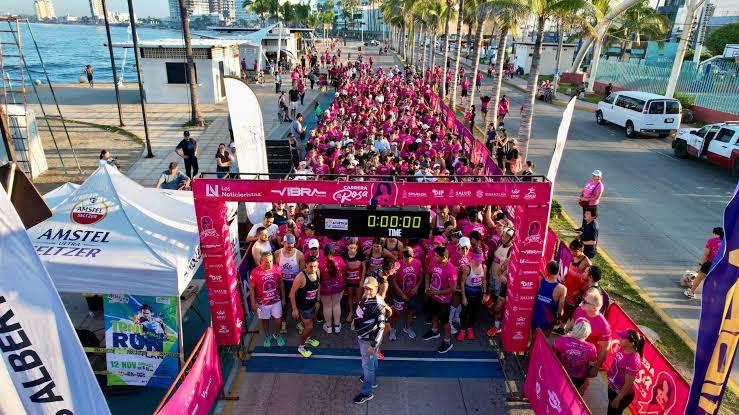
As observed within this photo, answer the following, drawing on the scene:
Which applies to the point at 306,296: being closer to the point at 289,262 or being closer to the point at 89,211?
the point at 289,262

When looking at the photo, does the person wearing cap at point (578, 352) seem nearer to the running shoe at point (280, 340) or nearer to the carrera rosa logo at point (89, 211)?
the running shoe at point (280, 340)

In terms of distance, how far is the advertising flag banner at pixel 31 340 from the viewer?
10.0 feet

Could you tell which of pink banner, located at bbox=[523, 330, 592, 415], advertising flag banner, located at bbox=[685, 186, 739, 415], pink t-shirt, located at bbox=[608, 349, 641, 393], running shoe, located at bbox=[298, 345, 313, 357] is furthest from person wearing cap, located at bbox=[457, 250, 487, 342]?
advertising flag banner, located at bbox=[685, 186, 739, 415]

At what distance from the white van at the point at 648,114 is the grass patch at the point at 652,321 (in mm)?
15339

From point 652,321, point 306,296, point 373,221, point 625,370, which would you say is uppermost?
point 373,221

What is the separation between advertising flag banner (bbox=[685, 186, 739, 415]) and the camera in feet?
12.5

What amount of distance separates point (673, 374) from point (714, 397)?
1635mm

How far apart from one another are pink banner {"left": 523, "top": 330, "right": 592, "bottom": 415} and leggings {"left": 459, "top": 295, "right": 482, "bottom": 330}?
1.51 meters

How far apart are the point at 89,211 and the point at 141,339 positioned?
86.2 inches

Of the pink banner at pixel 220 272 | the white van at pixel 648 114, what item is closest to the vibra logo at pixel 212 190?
the pink banner at pixel 220 272

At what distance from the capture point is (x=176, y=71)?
28.6 metres

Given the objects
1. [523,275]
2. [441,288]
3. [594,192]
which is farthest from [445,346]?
[594,192]

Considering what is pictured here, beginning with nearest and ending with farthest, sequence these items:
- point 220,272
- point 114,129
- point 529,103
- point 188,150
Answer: point 220,272 < point 188,150 < point 529,103 < point 114,129

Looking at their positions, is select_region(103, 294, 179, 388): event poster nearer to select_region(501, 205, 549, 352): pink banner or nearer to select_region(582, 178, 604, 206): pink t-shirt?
select_region(501, 205, 549, 352): pink banner
